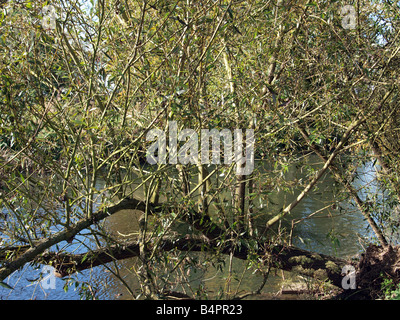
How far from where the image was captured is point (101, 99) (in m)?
3.63

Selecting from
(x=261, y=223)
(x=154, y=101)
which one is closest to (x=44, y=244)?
(x=154, y=101)

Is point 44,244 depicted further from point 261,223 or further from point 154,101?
point 261,223

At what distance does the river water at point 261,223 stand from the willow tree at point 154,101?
0.46 meters

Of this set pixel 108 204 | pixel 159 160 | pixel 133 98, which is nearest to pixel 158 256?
pixel 108 204

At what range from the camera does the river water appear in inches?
182

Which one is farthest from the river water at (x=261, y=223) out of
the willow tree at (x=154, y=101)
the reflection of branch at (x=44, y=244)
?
the reflection of branch at (x=44, y=244)

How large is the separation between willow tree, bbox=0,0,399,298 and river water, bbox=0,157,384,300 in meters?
0.46

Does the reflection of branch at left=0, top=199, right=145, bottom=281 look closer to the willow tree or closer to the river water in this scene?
the willow tree

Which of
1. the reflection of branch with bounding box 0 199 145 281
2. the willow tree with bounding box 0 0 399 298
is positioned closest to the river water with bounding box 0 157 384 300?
the willow tree with bounding box 0 0 399 298

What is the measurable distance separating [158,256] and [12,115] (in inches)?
67.3

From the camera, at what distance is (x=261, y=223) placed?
27.9 feet

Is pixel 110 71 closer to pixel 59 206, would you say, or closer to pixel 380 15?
pixel 59 206

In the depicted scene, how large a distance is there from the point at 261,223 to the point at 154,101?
6074 mm

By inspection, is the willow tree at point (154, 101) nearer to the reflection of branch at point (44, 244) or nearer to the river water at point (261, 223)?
the reflection of branch at point (44, 244)
